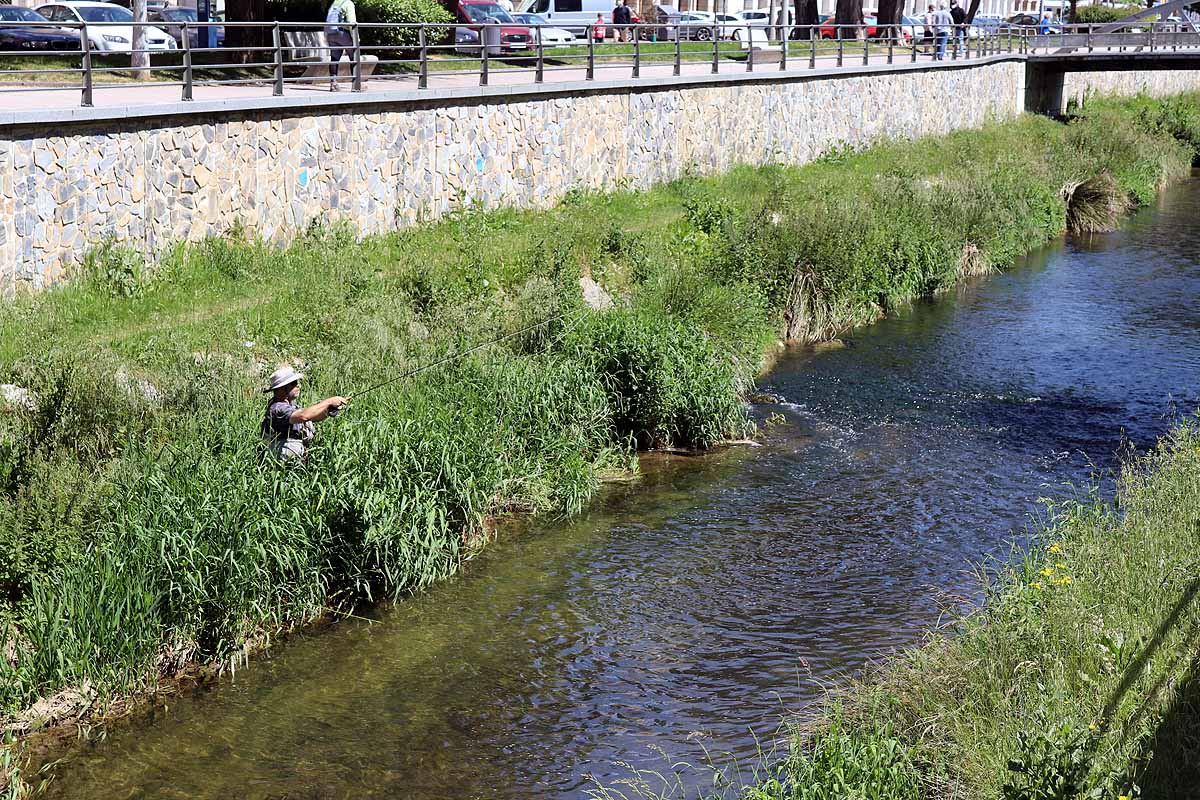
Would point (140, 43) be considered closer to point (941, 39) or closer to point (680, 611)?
point (680, 611)

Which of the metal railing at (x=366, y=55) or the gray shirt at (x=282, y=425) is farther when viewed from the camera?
the metal railing at (x=366, y=55)

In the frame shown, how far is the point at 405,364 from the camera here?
42.0ft

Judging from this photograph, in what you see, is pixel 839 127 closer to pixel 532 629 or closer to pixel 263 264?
pixel 263 264

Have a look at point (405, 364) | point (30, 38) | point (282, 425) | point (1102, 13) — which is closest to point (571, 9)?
point (30, 38)

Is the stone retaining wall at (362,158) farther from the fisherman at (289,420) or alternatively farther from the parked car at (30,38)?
the parked car at (30,38)

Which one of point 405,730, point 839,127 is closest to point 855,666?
point 405,730

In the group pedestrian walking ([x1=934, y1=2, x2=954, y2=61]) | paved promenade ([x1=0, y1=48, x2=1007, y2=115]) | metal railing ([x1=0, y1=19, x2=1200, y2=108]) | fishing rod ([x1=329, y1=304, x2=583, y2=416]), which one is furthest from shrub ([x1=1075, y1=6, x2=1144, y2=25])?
fishing rod ([x1=329, y1=304, x2=583, y2=416])

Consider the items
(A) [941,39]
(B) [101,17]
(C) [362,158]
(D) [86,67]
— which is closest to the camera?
(D) [86,67]

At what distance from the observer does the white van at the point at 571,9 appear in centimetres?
4403

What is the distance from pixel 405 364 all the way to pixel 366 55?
1455cm

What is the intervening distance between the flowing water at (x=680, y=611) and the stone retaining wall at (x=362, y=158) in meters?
5.94

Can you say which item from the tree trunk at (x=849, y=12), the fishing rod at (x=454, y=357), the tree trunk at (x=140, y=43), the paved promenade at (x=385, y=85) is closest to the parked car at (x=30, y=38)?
the tree trunk at (x=140, y=43)

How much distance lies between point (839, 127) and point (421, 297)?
18882 mm

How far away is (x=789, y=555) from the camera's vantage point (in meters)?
11.0
